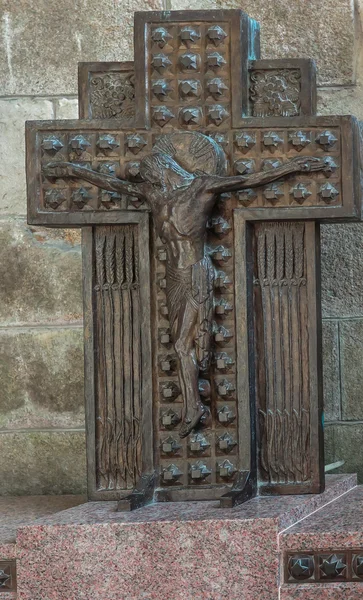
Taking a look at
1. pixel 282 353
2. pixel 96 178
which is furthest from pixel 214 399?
pixel 96 178

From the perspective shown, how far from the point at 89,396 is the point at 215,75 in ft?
4.37

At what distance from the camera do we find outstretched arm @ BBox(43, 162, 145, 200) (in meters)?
5.21

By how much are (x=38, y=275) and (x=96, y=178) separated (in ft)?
3.91

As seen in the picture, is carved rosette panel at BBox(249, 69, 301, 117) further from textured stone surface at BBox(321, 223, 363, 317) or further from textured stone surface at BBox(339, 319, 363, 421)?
textured stone surface at BBox(339, 319, 363, 421)

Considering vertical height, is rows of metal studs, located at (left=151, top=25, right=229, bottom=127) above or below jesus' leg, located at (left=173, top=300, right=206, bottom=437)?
above

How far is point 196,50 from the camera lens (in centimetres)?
529

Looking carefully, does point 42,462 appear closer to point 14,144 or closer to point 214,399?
point 214,399

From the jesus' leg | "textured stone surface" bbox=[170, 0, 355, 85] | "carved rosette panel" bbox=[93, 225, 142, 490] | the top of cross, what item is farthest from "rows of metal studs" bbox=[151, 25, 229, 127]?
"textured stone surface" bbox=[170, 0, 355, 85]

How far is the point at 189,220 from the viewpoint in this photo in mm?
5129

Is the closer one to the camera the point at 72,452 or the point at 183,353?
the point at 183,353

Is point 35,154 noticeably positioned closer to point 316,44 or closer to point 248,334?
point 248,334

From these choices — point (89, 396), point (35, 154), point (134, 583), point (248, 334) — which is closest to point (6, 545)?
point (134, 583)

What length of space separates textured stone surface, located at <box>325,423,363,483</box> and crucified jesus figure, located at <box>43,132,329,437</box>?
3.69ft

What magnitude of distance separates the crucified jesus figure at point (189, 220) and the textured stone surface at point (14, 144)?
1259 mm
